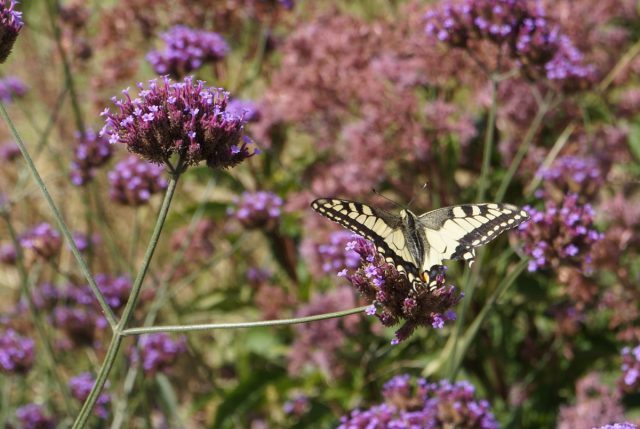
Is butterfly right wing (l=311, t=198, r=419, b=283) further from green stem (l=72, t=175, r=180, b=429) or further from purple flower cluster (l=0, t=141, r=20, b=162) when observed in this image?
purple flower cluster (l=0, t=141, r=20, b=162)

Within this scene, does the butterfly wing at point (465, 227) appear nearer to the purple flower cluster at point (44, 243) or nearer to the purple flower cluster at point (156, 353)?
the purple flower cluster at point (156, 353)

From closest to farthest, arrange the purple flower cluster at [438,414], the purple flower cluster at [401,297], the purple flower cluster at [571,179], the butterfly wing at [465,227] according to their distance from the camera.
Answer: the purple flower cluster at [401,297] → the butterfly wing at [465,227] → the purple flower cluster at [438,414] → the purple flower cluster at [571,179]

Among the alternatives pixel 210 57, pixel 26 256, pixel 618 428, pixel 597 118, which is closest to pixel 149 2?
pixel 210 57

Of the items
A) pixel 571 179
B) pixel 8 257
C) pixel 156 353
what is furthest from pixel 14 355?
pixel 571 179

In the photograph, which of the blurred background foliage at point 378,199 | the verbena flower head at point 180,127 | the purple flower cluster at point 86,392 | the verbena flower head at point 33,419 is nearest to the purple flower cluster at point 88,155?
the blurred background foliage at point 378,199

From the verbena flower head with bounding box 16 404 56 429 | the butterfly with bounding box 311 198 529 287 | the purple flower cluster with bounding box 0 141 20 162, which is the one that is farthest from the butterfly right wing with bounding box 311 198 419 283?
the purple flower cluster with bounding box 0 141 20 162
